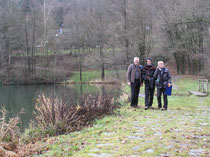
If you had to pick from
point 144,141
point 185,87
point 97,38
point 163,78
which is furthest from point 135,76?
point 97,38

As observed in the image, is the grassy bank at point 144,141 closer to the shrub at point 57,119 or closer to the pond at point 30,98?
the shrub at point 57,119

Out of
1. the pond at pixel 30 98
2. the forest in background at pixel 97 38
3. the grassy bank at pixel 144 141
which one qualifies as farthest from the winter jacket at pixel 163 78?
the forest in background at pixel 97 38

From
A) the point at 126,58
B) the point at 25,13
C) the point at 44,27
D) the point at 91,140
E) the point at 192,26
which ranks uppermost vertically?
the point at 25,13

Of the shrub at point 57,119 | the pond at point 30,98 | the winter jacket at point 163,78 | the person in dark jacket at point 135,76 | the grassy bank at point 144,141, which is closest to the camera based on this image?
the grassy bank at point 144,141

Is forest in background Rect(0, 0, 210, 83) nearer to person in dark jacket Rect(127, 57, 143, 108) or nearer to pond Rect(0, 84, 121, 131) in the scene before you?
pond Rect(0, 84, 121, 131)

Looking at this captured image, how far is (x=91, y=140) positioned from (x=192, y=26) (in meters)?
25.8

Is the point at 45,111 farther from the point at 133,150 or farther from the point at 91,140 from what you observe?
the point at 133,150

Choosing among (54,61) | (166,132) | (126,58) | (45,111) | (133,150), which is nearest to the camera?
(133,150)

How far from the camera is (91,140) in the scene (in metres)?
5.45

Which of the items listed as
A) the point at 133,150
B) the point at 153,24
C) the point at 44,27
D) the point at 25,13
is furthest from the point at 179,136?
the point at 25,13

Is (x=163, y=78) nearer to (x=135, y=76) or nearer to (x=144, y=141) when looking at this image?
(x=135, y=76)

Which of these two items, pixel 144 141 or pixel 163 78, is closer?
pixel 144 141

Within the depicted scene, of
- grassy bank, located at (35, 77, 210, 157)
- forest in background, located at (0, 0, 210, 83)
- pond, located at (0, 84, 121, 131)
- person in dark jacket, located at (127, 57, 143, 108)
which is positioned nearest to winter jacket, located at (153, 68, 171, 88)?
person in dark jacket, located at (127, 57, 143, 108)

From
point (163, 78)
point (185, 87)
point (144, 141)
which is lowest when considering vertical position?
point (185, 87)
